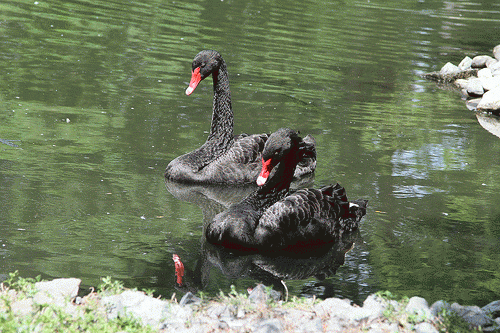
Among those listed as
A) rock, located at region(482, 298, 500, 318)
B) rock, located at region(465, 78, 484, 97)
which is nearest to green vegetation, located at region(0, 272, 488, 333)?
rock, located at region(482, 298, 500, 318)

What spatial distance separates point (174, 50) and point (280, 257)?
8.74 metres

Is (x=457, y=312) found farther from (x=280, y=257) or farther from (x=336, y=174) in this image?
(x=336, y=174)

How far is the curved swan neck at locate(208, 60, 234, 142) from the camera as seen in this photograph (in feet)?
24.6

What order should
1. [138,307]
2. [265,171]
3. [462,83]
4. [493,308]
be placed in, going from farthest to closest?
[462,83]
[265,171]
[493,308]
[138,307]

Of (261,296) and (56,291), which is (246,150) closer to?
(261,296)

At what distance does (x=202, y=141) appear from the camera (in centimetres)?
811

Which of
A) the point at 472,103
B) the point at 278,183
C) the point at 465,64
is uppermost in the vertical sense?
the point at 465,64

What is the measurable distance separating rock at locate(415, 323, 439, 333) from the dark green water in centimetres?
95

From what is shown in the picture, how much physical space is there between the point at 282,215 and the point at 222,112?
2.51 metres

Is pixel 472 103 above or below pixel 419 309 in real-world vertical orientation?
below

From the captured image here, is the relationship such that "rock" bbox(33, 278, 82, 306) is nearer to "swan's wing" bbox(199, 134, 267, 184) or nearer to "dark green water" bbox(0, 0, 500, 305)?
"dark green water" bbox(0, 0, 500, 305)

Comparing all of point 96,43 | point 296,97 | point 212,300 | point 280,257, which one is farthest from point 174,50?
point 212,300

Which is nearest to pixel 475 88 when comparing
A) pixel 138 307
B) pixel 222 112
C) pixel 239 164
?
pixel 222 112

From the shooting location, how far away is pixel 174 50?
13336mm
